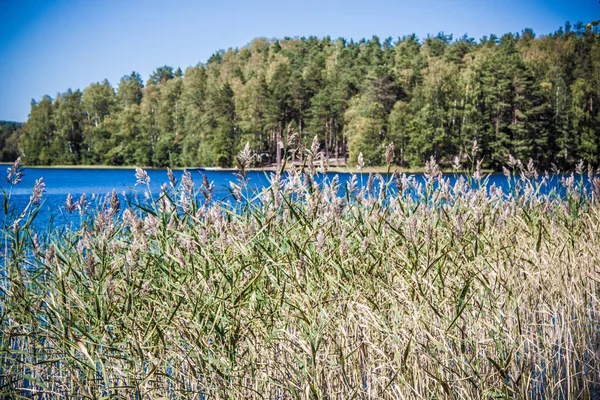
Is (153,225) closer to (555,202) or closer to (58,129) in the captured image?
(555,202)

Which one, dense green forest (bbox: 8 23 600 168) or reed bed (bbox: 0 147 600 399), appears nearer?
reed bed (bbox: 0 147 600 399)

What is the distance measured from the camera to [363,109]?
63281 millimetres

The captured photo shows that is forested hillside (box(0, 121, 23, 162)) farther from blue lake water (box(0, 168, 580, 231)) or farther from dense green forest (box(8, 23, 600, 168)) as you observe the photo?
blue lake water (box(0, 168, 580, 231))

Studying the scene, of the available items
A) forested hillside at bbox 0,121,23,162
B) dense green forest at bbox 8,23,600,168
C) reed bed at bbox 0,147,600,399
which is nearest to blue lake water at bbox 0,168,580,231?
reed bed at bbox 0,147,600,399

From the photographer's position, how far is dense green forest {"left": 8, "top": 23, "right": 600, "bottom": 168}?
6075 centimetres

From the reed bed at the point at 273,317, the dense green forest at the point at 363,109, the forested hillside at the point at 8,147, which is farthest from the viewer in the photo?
the forested hillside at the point at 8,147

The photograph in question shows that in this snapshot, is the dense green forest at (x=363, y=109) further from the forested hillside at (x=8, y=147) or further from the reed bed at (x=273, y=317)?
the reed bed at (x=273, y=317)

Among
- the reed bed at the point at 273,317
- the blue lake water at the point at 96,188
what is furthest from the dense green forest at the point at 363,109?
the reed bed at the point at 273,317

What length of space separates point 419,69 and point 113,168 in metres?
51.3

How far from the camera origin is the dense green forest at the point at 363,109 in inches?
2392

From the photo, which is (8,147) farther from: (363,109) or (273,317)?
(273,317)

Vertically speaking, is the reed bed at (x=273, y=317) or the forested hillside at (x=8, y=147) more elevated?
the forested hillside at (x=8, y=147)

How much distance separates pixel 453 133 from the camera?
2488 inches

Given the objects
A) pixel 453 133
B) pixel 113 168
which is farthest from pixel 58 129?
pixel 453 133
